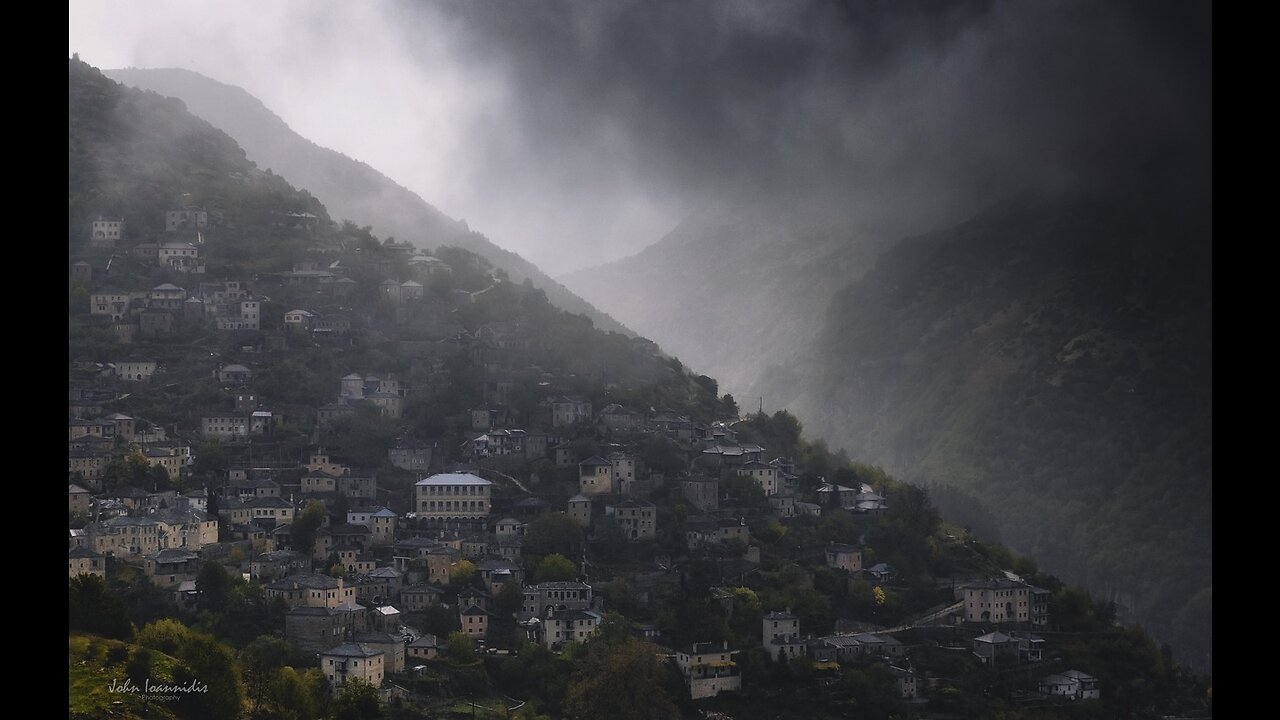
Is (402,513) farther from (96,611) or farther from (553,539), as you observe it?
(96,611)

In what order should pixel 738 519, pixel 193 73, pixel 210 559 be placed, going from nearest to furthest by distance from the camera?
pixel 210 559
pixel 738 519
pixel 193 73

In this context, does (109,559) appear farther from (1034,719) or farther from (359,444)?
(1034,719)

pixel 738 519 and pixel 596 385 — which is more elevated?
pixel 596 385

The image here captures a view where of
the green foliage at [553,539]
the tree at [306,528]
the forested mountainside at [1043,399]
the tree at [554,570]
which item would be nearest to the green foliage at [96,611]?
the tree at [306,528]

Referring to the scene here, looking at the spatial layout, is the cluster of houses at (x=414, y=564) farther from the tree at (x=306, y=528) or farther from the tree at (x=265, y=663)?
the tree at (x=265, y=663)

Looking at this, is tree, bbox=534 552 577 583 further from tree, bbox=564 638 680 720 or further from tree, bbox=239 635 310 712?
tree, bbox=239 635 310 712

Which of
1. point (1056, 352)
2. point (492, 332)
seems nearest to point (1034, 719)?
point (492, 332)
